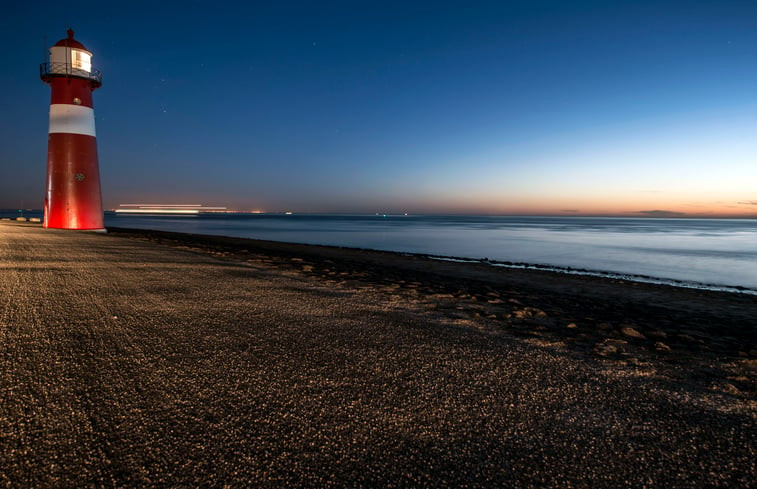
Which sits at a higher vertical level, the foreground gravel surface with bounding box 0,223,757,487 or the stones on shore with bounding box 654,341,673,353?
the foreground gravel surface with bounding box 0,223,757,487

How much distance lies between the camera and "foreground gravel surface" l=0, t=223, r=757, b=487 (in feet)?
7.14

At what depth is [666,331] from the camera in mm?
5938

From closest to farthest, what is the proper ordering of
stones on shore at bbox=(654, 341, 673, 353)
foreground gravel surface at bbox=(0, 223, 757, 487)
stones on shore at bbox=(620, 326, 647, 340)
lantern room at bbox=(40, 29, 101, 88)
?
foreground gravel surface at bbox=(0, 223, 757, 487), stones on shore at bbox=(654, 341, 673, 353), stones on shore at bbox=(620, 326, 647, 340), lantern room at bbox=(40, 29, 101, 88)

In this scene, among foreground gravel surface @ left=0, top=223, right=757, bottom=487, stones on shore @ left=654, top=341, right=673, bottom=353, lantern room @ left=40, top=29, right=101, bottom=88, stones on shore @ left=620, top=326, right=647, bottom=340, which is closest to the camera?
foreground gravel surface @ left=0, top=223, right=757, bottom=487

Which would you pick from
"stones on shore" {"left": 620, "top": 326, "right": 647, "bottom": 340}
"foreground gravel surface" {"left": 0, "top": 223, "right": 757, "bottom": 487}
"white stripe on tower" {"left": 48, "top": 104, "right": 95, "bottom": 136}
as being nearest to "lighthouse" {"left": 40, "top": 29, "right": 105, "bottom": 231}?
"white stripe on tower" {"left": 48, "top": 104, "right": 95, "bottom": 136}

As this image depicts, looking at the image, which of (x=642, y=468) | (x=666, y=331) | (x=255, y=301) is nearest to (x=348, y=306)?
(x=255, y=301)

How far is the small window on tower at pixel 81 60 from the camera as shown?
16422 millimetres

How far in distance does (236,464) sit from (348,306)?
3.89 metres

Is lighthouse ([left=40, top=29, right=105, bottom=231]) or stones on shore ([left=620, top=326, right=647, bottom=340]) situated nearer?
stones on shore ([left=620, top=326, right=647, bottom=340])

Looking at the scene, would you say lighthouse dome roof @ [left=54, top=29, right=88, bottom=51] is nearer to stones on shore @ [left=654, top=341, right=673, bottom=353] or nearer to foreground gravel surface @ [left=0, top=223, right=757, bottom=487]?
foreground gravel surface @ [left=0, top=223, right=757, bottom=487]

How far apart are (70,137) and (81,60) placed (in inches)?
143

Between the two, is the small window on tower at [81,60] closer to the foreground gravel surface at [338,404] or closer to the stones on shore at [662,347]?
the foreground gravel surface at [338,404]

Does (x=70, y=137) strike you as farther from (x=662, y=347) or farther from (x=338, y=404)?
(x=662, y=347)

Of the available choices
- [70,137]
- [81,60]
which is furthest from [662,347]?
[81,60]
